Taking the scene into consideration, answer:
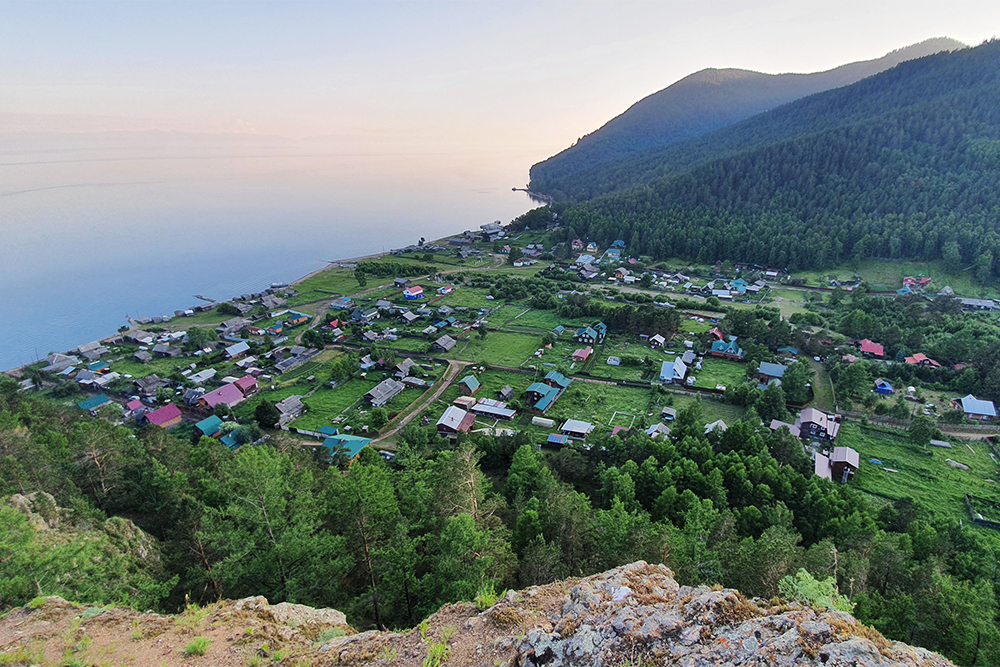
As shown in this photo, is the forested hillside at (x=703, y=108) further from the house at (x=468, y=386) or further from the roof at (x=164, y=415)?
the roof at (x=164, y=415)

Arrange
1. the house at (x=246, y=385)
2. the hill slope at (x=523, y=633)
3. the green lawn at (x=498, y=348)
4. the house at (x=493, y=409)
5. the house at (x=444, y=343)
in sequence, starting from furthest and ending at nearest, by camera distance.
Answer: the house at (x=444, y=343)
the green lawn at (x=498, y=348)
the house at (x=246, y=385)
the house at (x=493, y=409)
the hill slope at (x=523, y=633)

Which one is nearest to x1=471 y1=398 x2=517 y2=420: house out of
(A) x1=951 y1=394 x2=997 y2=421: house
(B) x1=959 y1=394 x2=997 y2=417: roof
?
(A) x1=951 y1=394 x2=997 y2=421: house

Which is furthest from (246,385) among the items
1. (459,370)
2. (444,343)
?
(459,370)

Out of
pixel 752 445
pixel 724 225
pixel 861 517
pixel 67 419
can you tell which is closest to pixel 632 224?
pixel 724 225

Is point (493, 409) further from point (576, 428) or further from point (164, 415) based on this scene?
point (164, 415)

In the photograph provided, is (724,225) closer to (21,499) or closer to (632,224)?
(632,224)

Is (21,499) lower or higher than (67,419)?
higher

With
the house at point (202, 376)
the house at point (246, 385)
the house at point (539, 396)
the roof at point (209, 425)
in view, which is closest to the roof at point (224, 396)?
the house at point (246, 385)
